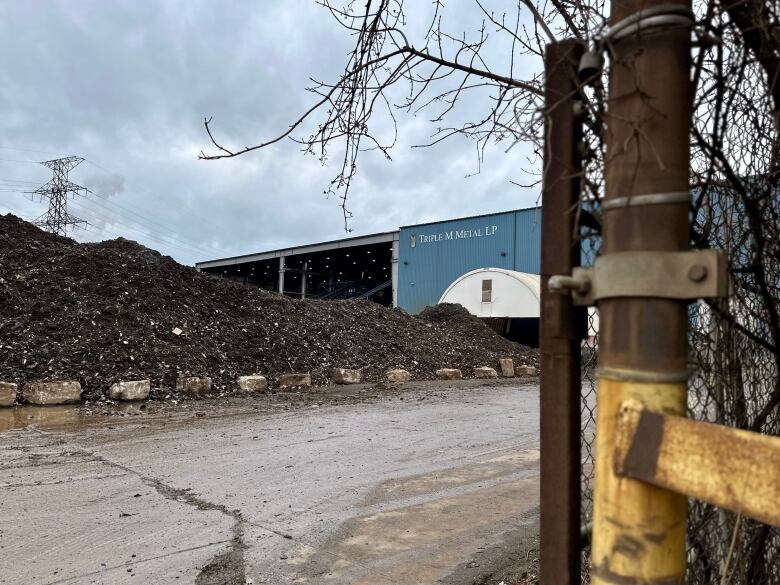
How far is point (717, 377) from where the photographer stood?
2232 millimetres

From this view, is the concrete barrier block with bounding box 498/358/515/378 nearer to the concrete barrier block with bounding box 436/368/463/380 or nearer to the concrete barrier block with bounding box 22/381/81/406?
the concrete barrier block with bounding box 436/368/463/380

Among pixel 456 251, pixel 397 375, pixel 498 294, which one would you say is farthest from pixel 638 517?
pixel 456 251

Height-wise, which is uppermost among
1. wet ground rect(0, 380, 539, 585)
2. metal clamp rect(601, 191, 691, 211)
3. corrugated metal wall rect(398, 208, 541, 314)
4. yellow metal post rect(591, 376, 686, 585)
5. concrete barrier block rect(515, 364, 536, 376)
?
corrugated metal wall rect(398, 208, 541, 314)

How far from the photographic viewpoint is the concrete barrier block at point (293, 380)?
44.7 ft

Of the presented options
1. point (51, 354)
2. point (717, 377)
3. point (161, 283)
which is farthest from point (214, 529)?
point (161, 283)

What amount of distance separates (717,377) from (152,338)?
1251 centimetres

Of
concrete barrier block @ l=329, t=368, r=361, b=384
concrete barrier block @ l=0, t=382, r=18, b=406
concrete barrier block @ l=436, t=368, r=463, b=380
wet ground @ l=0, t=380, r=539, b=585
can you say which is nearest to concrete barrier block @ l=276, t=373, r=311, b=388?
concrete barrier block @ l=329, t=368, r=361, b=384

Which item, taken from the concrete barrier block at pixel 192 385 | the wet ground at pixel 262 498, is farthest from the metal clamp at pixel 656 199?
the concrete barrier block at pixel 192 385

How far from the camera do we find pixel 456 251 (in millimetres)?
37250

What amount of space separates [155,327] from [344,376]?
15.2 feet

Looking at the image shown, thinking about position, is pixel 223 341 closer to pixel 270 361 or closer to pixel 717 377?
pixel 270 361

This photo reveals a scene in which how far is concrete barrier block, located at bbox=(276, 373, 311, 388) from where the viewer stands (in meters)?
13.6

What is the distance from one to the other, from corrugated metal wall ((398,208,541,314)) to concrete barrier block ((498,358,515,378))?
13881 millimetres

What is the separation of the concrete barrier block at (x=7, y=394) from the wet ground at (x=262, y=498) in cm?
28
